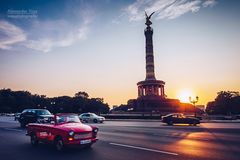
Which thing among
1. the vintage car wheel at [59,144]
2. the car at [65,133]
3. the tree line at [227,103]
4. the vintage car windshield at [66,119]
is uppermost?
the tree line at [227,103]

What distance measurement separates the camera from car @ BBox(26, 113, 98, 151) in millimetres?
9469

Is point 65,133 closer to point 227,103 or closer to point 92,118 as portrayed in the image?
point 92,118

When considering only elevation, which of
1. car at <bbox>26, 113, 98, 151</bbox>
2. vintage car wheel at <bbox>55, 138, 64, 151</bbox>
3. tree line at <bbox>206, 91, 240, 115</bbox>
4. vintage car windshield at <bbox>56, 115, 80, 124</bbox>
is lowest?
vintage car wheel at <bbox>55, 138, 64, 151</bbox>

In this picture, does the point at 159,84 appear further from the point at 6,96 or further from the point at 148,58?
the point at 6,96

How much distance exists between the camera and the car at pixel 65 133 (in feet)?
31.1

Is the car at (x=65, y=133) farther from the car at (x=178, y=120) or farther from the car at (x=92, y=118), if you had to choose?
the car at (x=92, y=118)

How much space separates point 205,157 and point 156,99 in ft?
197

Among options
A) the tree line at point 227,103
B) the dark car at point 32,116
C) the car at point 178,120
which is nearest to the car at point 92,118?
the car at point 178,120

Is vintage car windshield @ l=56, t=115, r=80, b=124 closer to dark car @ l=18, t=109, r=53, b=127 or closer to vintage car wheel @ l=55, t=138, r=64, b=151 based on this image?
vintage car wheel @ l=55, t=138, r=64, b=151

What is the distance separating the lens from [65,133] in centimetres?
947

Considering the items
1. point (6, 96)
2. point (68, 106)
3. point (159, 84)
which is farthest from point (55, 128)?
point (6, 96)

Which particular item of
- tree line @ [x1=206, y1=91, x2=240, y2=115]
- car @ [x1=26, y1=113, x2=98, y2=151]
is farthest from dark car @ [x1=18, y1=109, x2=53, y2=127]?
tree line @ [x1=206, y1=91, x2=240, y2=115]

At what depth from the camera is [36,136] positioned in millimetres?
11586

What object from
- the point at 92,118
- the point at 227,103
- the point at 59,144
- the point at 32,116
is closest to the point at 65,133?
the point at 59,144
